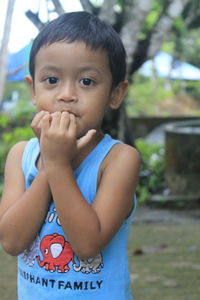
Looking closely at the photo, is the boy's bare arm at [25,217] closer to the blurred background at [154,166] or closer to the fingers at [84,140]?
the fingers at [84,140]

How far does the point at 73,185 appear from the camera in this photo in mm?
1427

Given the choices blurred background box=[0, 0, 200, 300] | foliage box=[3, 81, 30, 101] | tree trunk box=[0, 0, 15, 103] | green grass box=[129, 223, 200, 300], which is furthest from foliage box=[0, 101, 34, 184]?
foliage box=[3, 81, 30, 101]

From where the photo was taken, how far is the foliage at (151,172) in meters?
7.09

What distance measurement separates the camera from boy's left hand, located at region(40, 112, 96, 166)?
55.8 inches

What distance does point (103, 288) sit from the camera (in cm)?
Answer: 152

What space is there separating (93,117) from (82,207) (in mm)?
255

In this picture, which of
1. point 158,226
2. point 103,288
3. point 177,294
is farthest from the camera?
point 158,226

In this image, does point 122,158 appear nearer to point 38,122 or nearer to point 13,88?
point 38,122

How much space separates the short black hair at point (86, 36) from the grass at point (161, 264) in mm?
2024

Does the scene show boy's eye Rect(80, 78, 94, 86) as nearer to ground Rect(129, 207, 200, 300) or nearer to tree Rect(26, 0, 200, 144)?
ground Rect(129, 207, 200, 300)

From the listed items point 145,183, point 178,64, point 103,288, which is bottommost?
point 178,64

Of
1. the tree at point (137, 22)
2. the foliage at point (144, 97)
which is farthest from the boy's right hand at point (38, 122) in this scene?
the foliage at point (144, 97)

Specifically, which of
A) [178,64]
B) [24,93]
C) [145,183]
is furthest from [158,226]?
[178,64]

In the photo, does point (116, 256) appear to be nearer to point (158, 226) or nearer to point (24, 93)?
point (158, 226)
